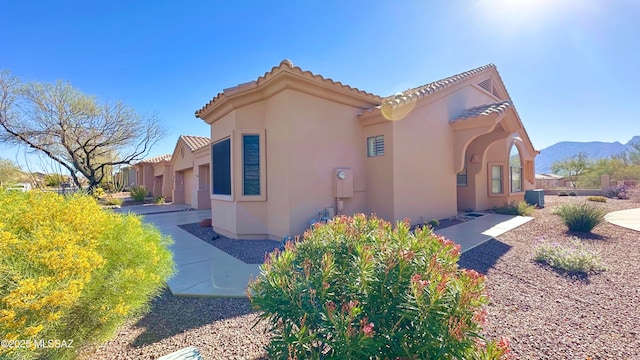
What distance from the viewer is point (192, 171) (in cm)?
2000

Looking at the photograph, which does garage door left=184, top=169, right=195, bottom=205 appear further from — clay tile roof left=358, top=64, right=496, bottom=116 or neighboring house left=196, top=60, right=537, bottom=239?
clay tile roof left=358, top=64, right=496, bottom=116

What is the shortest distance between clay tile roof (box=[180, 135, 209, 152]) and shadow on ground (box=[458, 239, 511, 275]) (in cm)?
1723

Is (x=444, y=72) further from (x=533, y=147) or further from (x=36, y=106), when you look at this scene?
(x=36, y=106)

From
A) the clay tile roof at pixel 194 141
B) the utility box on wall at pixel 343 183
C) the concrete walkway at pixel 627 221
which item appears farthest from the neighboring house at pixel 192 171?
the concrete walkway at pixel 627 221

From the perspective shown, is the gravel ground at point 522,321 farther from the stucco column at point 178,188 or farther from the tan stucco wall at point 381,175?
the stucco column at point 178,188

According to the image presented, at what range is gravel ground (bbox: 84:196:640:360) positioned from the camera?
319 centimetres

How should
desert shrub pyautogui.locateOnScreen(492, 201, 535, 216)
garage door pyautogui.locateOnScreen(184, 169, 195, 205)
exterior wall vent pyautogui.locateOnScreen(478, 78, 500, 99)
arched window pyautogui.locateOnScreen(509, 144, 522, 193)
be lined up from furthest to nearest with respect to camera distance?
garage door pyautogui.locateOnScreen(184, 169, 195, 205)
arched window pyautogui.locateOnScreen(509, 144, 522, 193)
exterior wall vent pyautogui.locateOnScreen(478, 78, 500, 99)
desert shrub pyautogui.locateOnScreen(492, 201, 535, 216)

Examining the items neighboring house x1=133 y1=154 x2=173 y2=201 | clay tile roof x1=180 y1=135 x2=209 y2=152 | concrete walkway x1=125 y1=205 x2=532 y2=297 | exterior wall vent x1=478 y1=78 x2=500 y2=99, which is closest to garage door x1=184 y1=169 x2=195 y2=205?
clay tile roof x1=180 y1=135 x2=209 y2=152

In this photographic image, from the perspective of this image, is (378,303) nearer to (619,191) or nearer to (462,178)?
(462,178)

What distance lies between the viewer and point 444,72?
45.9 ft

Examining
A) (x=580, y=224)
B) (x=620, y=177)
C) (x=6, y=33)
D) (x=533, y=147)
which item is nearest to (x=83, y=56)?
(x=6, y=33)

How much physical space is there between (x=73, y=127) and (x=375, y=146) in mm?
25419

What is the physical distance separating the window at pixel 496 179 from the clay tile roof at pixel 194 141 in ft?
62.1

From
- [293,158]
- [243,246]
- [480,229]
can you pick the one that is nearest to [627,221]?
[480,229]
